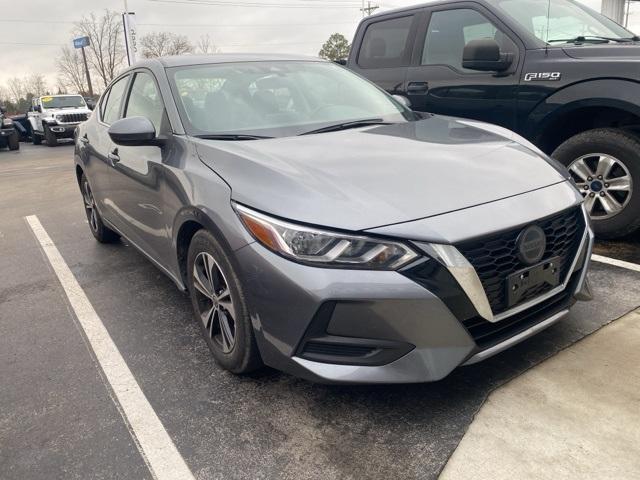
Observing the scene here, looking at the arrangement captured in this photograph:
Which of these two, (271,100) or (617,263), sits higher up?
(271,100)

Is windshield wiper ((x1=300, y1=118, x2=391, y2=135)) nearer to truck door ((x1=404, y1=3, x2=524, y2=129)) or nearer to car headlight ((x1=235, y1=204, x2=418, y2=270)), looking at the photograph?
car headlight ((x1=235, y1=204, x2=418, y2=270))

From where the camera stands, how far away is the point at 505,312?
2.18m

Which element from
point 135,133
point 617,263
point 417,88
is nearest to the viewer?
point 135,133

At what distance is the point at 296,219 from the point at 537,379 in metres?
1.33

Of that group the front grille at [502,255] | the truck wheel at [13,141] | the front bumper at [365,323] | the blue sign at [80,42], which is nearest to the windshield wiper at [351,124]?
the front bumper at [365,323]

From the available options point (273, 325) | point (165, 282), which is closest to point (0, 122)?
point (165, 282)

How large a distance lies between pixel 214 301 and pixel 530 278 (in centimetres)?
146

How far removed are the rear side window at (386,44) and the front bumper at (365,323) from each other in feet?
12.2

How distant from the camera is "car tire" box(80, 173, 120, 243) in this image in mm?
5043

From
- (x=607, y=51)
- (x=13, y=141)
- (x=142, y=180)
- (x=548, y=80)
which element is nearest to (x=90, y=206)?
(x=142, y=180)

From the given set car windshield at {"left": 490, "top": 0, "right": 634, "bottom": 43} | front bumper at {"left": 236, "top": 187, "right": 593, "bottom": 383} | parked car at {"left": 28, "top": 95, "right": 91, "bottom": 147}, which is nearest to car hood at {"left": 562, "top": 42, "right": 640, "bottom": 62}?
car windshield at {"left": 490, "top": 0, "right": 634, "bottom": 43}

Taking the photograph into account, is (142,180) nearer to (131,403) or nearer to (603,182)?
(131,403)

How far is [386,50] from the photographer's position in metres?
5.46

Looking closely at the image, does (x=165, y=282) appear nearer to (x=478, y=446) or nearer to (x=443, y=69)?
(x=478, y=446)
